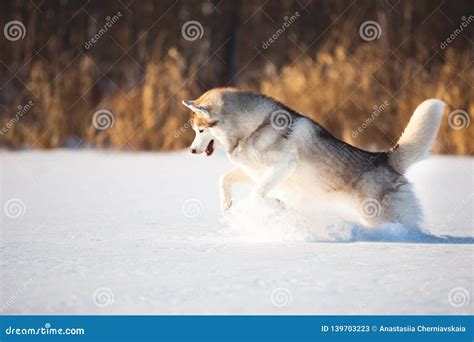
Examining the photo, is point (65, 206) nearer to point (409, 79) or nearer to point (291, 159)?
point (291, 159)

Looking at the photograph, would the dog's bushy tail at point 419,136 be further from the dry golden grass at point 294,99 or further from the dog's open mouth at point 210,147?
the dry golden grass at point 294,99

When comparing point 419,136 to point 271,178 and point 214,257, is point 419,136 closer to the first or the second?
point 271,178

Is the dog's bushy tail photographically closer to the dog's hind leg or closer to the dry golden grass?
the dog's hind leg

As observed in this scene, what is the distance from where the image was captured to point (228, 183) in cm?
550

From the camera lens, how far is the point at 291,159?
5.10 m

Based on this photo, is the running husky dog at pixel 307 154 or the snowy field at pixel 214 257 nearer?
the snowy field at pixel 214 257

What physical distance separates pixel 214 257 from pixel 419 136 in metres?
1.99

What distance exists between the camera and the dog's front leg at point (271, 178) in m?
5.00

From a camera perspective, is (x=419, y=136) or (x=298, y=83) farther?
(x=298, y=83)

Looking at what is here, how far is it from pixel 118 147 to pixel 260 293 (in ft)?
26.9

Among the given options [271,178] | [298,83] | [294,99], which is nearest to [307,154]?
[271,178]

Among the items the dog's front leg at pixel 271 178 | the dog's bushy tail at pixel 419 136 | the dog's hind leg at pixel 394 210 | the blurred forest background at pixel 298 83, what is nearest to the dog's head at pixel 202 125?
the dog's front leg at pixel 271 178

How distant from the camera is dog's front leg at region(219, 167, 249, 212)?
5422 mm

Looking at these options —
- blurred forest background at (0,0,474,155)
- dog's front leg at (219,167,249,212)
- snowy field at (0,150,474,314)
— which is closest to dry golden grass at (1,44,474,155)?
blurred forest background at (0,0,474,155)
